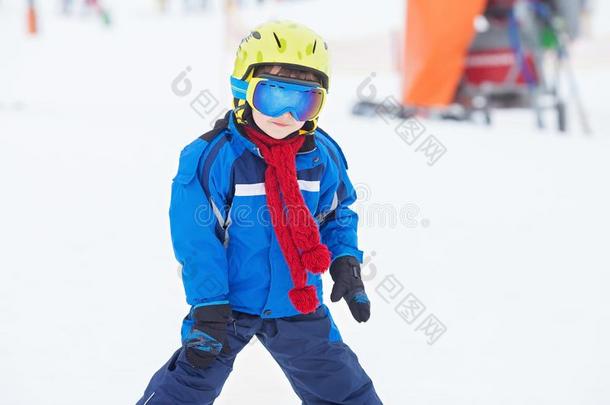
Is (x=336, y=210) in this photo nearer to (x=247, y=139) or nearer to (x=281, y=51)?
(x=247, y=139)

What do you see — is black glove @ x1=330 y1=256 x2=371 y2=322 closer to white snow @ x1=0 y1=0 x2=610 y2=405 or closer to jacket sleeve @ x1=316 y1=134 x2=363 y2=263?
jacket sleeve @ x1=316 y1=134 x2=363 y2=263

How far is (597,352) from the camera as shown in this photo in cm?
234

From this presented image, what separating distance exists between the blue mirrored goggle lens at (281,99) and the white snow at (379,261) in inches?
38.0

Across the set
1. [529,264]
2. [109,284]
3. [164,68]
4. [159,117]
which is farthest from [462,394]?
[164,68]

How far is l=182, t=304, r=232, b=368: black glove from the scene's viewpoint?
138cm

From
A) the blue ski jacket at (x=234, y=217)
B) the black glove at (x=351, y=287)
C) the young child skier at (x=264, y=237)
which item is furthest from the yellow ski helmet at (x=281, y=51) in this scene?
the black glove at (x=351, y=287)

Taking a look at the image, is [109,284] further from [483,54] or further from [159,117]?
[483,54]

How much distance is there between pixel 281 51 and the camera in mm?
1444

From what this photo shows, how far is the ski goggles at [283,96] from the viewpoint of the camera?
4.68 ft

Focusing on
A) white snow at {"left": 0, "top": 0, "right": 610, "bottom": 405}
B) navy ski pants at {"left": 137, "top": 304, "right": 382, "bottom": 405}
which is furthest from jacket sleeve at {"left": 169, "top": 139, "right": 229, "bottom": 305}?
white snow at {"left": 0, "top": 0, "right": 610, "bottom": 405}

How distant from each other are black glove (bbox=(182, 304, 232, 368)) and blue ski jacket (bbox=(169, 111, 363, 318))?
3 centimetres

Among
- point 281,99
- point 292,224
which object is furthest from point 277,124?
point 292,224

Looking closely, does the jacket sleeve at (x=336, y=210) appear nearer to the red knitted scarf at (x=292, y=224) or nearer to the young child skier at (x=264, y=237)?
the young child skier at (x=264, y=237)

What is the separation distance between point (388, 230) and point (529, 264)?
83 centimetres
